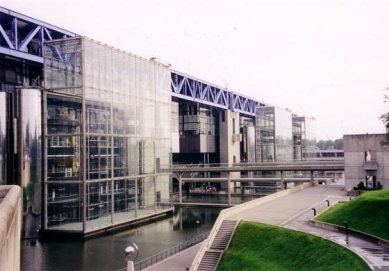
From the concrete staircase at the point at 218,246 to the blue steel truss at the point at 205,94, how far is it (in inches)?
2182

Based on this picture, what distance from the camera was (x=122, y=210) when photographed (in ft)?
195

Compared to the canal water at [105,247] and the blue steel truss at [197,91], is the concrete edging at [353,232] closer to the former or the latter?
the canal water at [105,247]

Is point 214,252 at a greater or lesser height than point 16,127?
lesser

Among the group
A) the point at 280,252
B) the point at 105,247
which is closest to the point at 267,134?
the point at 105,247

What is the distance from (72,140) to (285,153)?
80.9m

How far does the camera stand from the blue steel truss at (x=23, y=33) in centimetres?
5858

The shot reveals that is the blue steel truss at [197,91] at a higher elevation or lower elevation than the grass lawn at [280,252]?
higher

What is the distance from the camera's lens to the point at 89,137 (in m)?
54.0

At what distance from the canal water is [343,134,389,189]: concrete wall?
2478cm

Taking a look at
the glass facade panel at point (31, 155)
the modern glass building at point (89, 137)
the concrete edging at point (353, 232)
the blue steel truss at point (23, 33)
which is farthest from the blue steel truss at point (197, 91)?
the concrete edging at point (353, 232)

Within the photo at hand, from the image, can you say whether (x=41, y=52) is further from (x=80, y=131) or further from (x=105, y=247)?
(x=105, y=247)

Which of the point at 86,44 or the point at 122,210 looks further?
the point at 122,210

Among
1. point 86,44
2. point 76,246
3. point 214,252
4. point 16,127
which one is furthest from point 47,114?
point 214,252

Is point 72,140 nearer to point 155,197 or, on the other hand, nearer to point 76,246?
point 76,246
